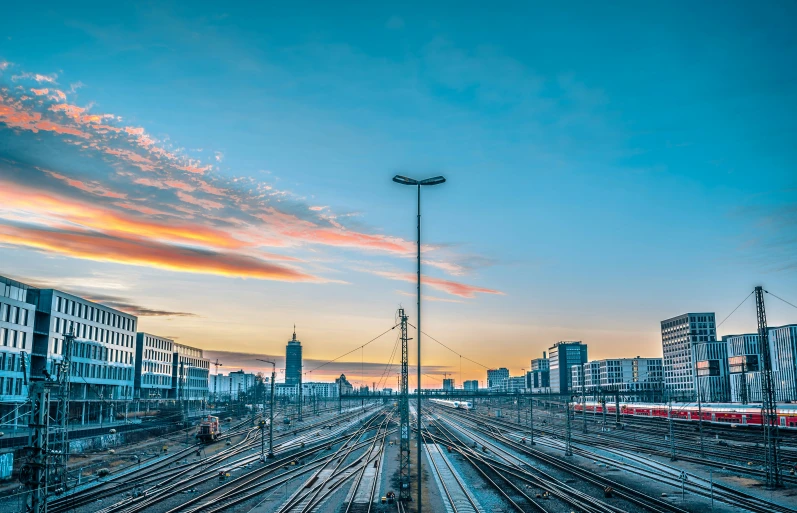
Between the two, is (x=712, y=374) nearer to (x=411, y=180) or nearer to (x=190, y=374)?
(x=190, y=374)

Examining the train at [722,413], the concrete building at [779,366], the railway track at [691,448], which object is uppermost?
the concrete building at [779,366]

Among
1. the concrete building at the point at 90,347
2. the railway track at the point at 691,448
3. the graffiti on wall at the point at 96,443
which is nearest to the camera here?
the railway track at the point at 691,448

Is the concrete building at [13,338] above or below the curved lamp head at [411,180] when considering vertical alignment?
below

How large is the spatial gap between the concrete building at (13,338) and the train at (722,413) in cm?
7982

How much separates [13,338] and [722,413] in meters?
101

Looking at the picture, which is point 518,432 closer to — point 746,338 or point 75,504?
point 75,504

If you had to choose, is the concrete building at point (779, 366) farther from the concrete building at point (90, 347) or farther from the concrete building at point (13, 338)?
the concrete building at point (13, 338)

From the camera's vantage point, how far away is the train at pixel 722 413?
81.1 metres

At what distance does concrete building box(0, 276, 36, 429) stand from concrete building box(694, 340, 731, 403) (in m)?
163

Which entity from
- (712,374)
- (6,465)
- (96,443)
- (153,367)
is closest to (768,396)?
(6,465)

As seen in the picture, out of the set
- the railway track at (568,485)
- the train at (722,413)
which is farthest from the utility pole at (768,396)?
the train at (722,413)

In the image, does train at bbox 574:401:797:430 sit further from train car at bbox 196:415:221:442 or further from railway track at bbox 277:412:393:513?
train car at bbox 196:415:221:442

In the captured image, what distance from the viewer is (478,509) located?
39.4 metres

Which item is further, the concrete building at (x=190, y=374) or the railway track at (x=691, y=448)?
the concrete building at (x=190, y=374)
